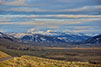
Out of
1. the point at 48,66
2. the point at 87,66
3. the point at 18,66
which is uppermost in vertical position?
the point at 18,66

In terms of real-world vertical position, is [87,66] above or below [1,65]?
below

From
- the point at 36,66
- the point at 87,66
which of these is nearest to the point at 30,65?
the point at 36,66

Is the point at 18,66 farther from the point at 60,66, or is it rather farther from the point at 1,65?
the point at 60,66

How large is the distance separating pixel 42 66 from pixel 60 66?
17.8 feet

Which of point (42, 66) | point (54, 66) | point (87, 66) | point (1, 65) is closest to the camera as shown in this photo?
point (1, 65)

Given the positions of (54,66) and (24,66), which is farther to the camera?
(54,66)

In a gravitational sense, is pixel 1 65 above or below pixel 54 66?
above

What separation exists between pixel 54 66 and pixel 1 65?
1399cm

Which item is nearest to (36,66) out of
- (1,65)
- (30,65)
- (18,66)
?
(30,65)

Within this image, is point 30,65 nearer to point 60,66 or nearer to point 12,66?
point 12,66

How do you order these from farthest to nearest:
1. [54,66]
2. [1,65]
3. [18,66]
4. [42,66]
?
[54,66] → [42,66] → [18,66] → [1,65]

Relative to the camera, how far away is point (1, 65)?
3309cm

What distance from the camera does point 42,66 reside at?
4062cm

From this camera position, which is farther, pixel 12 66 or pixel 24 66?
pixel 24 66
